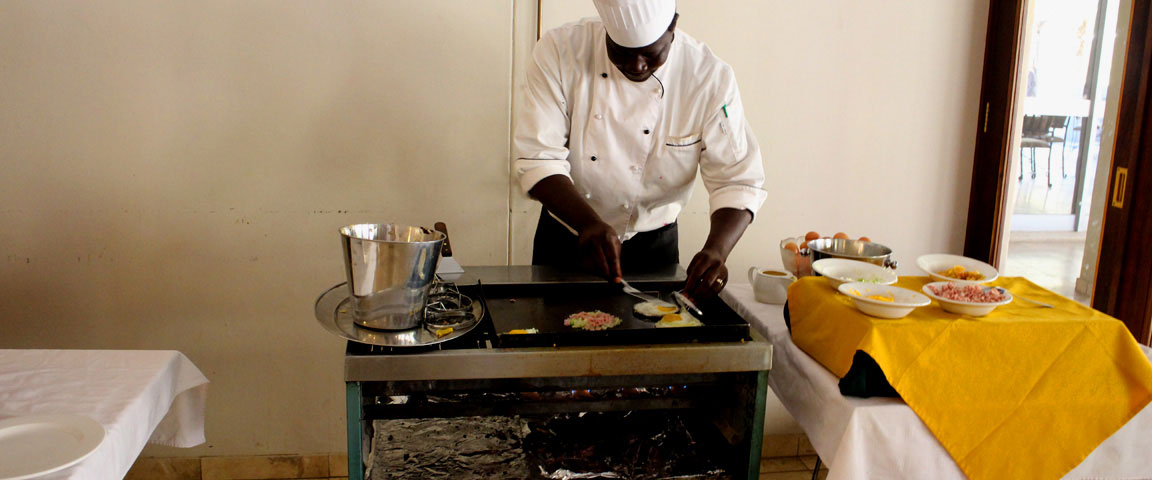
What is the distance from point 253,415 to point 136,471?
0.47 meters

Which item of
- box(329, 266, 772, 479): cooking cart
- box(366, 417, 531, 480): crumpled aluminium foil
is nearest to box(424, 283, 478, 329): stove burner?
box(329, 266, 772, 479): cooking cart

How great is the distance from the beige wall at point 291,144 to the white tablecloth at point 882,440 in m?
1.33

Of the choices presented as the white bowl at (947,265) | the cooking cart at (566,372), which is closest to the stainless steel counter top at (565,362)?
the cooking cart at (566,372)

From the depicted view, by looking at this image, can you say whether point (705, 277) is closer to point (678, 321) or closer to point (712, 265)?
point (712, 265)

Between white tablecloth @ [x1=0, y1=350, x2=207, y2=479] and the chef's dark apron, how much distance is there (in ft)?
3.52

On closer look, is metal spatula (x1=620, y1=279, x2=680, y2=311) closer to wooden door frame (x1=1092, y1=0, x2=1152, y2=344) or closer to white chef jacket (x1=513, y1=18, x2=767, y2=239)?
white chef jacket (x1=513, y1=18, x2=767, y2=239)

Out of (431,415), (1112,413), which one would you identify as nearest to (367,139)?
(431,415)

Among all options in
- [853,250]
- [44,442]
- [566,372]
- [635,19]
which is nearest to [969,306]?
[853,250]

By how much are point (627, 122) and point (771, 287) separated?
0.62 metres

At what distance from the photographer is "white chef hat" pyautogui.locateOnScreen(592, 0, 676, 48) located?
6.02ft

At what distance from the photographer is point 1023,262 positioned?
2854 millimetres

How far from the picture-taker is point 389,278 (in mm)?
1454

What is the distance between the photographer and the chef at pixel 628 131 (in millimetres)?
2117

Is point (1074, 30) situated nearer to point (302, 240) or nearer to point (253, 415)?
point (302, 240)
